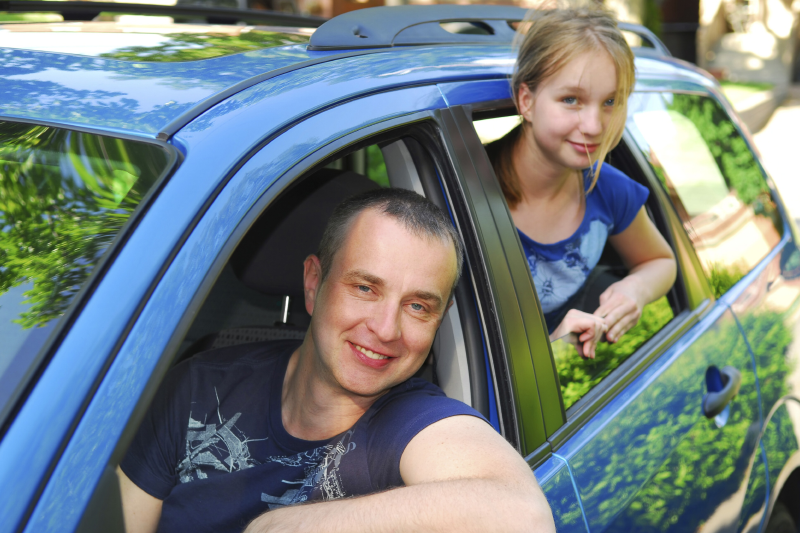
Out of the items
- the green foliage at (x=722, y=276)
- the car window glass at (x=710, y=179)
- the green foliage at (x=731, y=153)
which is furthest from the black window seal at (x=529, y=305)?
the green foliage at (x=731, y=153)

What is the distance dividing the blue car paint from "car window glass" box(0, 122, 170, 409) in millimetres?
105

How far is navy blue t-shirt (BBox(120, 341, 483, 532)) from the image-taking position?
1.36 meters

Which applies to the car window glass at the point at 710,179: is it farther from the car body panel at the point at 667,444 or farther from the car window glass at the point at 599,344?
the car body panel at the point at 667,444

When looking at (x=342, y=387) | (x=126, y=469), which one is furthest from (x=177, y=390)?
(x=342, y=387)

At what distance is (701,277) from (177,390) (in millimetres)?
1614

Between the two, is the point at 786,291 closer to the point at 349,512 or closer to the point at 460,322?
the point at 460,322

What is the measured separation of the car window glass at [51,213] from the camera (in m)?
0.99

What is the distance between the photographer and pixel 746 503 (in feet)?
7.03

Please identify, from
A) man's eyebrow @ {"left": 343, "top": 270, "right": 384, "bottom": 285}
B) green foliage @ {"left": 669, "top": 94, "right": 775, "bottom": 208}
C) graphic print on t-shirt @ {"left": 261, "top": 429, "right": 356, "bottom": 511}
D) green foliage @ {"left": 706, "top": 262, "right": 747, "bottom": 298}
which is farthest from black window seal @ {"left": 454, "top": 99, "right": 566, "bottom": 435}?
green foliage @ {"left": 669, "top": 94, "right": 775, "bottom": 208}

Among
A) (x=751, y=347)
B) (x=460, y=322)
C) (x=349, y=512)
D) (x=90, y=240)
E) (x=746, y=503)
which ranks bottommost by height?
(x=746, y=503)

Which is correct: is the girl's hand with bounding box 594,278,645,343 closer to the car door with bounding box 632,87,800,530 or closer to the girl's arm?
the girl's arm

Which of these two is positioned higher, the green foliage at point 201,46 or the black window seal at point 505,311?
the green foliage at point 201,46

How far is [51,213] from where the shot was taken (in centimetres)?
117

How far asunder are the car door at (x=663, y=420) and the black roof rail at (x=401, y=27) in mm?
265
